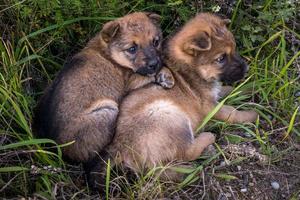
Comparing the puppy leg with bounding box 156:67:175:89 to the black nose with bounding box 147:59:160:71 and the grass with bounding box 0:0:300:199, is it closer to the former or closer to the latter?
the black nose with bounding box 147:59:160:71

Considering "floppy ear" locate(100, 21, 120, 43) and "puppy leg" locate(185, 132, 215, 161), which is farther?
"floppy ear" locate(100, 21, 120, 43)

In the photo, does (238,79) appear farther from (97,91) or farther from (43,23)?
(43,23)

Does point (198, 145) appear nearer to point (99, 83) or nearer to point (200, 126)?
point (200, 126)

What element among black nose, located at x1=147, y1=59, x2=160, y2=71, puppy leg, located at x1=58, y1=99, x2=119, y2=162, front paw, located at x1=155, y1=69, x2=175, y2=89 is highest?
black nose, located at x1=147, y1=59, x2=160, y2=71

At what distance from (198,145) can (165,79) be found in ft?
2.46

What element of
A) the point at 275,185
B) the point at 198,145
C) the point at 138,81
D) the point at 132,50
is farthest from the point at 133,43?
the point at 275,185

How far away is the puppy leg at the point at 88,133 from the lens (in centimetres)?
486

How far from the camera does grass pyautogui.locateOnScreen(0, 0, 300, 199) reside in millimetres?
4789

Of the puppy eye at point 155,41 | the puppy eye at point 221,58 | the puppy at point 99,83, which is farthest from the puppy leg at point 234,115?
the puppy eye at point 155,41

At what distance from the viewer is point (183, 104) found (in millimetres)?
5305

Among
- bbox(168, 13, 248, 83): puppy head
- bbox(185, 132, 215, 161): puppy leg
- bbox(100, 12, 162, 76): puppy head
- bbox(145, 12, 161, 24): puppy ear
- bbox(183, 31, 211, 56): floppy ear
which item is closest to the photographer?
bbox(185, 132, 215, 161): puppy leg

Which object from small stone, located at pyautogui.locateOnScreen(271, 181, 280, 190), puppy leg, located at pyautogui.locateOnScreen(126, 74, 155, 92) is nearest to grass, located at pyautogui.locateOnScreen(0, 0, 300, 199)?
small stone, located at pyautogui.locateOnScreen(271, 181, 280, 190)

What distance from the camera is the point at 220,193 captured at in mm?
4832

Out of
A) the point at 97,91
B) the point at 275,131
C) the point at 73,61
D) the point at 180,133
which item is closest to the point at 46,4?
the point at 73,61
